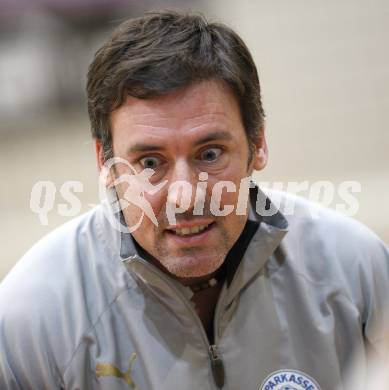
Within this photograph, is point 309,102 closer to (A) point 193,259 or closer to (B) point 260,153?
(B) point 260,153

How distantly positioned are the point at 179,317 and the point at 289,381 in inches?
13.6

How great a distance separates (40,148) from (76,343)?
176 inches

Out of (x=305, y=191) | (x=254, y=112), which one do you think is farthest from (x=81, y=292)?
(x=305, y=191)

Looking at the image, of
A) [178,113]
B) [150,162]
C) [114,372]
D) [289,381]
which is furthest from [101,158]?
[289,381]

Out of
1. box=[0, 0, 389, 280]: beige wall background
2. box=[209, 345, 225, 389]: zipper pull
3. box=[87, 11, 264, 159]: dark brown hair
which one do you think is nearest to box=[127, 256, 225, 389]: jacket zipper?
box=[209, 345, 225, 389]: zipper pull

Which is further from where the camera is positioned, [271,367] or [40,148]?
[40,148]

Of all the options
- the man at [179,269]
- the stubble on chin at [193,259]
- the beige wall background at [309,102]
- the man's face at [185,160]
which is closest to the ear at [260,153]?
the man at [179,269]

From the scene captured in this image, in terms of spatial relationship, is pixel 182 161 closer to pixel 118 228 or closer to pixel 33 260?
pixel 118 228

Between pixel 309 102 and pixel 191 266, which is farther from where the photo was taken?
pixel 309 102

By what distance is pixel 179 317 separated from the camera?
5.82 ft

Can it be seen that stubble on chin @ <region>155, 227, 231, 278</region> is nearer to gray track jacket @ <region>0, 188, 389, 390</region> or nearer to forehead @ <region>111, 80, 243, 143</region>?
gray track jacket @ <region>0, 188, 389, 390</region>

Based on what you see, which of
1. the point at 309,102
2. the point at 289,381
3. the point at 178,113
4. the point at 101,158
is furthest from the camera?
the point at 309,102

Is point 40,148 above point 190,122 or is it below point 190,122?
above

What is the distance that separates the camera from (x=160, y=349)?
176cm
